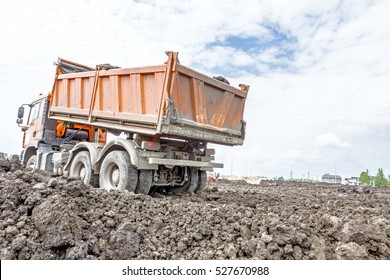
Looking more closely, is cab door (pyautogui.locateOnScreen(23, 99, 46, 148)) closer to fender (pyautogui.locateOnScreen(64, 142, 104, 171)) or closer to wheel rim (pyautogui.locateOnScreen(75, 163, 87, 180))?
fender (pyautogui.locateOnScreen(64, 142, 104, 171))

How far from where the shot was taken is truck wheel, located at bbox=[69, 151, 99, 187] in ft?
25.5

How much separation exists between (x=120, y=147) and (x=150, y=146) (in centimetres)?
89

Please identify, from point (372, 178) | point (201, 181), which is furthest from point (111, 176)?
point (372, 178)

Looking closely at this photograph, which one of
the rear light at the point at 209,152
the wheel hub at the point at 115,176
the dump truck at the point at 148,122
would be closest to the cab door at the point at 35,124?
the dump truck at the point at 148,122

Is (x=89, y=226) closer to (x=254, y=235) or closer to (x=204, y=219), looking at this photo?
(x=204, y=219)

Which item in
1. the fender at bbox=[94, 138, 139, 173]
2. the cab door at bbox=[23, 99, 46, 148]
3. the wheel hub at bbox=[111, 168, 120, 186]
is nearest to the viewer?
the fender at bbox=[94, 138, 139, 173]

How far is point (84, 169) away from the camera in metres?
8.21

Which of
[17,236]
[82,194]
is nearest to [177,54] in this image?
[82,194]

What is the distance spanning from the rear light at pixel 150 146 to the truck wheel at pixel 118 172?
0.48m

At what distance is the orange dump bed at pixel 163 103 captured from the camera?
6.34 metres

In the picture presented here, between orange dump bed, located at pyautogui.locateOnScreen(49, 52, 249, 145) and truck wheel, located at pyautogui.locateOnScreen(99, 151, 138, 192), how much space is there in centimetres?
63

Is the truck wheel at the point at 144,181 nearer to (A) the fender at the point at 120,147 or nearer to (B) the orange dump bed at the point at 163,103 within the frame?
(A) the fender at the point at 120,147

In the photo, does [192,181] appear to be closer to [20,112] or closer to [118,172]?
[118,172]

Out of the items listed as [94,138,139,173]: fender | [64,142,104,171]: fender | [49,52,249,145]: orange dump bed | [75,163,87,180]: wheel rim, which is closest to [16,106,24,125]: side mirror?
[49,52,249,145]: orange dump bed
